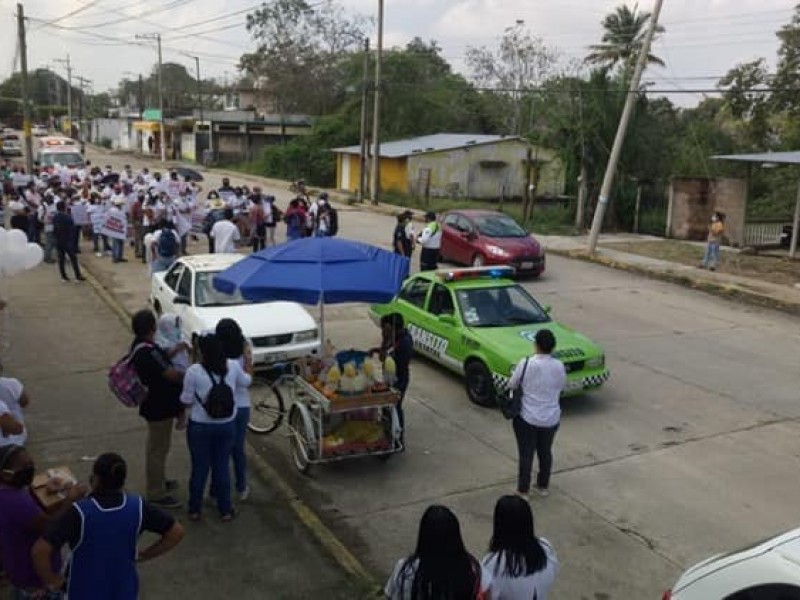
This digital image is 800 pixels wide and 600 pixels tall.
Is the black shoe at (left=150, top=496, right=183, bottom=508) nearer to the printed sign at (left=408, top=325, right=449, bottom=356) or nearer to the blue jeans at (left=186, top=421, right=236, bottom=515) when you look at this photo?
the blue jeans at (left=186, top=421, right=236, bottom=515)

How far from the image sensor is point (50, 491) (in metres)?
4.57

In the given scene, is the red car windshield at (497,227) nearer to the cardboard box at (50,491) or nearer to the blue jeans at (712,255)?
the blue jeans at (712,255)

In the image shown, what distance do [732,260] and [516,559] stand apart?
807 inches

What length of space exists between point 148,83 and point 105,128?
1546 inches

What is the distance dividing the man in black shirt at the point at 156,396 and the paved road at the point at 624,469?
4.40 feet

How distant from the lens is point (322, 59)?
6481cm

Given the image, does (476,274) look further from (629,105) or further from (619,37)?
(619,37)

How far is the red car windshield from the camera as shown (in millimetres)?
19609

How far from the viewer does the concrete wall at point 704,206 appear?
24.7m

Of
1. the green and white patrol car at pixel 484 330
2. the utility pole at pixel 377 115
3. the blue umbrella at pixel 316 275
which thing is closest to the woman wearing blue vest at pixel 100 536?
the blue umbrella at pixel 316 275

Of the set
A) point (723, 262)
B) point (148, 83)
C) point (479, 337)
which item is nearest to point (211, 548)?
point (479, 337)

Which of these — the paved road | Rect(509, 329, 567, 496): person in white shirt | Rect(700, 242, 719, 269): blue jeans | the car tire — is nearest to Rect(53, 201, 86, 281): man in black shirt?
the paved road

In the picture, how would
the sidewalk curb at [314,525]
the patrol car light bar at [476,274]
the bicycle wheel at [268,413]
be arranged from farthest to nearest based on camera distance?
the patrol car light bar at [476,274] → the bicycle wheel at [268,413] → the sidewalk curb at [314,525]

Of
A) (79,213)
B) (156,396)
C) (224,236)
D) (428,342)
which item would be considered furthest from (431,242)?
(156,396)
